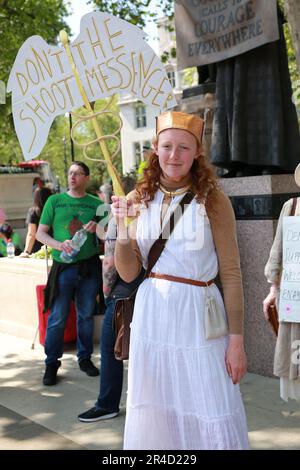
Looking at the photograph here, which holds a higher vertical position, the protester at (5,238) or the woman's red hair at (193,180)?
the woman's red hair at (193,180)

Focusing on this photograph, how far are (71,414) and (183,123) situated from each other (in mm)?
2852

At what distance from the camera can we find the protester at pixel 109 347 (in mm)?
4387

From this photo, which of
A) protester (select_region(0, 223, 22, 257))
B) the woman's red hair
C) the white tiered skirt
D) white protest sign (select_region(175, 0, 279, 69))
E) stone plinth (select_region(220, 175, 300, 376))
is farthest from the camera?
protester (select_region(0, 223, 22, 257))

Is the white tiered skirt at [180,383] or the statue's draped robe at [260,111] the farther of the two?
the statue's draped robe at [260,111]

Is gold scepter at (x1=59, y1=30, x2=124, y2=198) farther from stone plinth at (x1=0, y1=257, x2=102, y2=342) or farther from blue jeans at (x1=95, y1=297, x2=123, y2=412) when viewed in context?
stone plinth at (x1=0, y1=257, x2=102, y2=342)

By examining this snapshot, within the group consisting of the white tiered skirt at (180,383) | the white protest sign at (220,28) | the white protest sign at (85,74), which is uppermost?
the white protest sign at (220,28)

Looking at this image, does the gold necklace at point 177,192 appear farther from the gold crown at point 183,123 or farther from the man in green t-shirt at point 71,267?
the man in green t-shirt at point 71,267

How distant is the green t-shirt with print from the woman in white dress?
9.88 feet

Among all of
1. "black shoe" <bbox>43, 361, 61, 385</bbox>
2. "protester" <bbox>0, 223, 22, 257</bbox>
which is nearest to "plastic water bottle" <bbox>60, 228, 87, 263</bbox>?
"black shoe" <bbox>43, 361, 61, 385</bbox>

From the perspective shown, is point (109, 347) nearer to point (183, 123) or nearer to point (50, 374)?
point (50, 374)

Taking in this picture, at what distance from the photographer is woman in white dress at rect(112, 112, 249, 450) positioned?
8.40ft

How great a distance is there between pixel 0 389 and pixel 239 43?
3.77m

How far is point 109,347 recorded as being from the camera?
14.6 ft

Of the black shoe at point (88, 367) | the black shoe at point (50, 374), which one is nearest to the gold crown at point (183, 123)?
the black shoe at point (50, 374)
